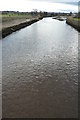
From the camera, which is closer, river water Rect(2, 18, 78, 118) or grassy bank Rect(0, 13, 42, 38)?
river water Rect(2, 18, 78, 118)

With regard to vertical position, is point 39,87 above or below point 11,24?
below

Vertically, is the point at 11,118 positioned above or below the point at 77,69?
below

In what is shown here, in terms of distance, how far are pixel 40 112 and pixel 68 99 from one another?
2192 millimetres

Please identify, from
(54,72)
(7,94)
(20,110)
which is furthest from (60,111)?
(54,72)

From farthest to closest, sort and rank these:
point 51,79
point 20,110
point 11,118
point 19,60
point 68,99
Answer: point 19,60 < point 51,79 < point 68,99 < point 20,110 < point 11,118

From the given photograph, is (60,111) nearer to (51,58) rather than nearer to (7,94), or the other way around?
(7,94)

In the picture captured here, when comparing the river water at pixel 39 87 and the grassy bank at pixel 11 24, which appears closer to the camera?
the river water at pixel 39 87

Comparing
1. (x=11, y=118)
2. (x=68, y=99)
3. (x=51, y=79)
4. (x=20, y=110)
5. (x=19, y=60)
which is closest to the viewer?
(x=11, y=118)

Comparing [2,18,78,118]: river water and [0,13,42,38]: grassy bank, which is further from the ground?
[0,13,42,38]: grassy bank

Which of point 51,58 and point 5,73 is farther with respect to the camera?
point 51,58

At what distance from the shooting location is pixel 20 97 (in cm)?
1220

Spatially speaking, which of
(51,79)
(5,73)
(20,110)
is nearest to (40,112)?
(20,110)

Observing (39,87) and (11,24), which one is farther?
(11,24)

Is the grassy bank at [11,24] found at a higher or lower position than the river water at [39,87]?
higher
